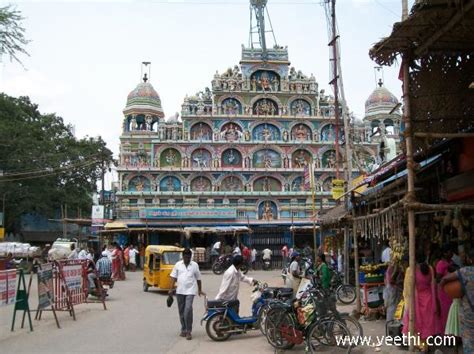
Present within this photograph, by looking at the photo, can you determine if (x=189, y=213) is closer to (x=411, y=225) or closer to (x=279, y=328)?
(x=279, y=328)

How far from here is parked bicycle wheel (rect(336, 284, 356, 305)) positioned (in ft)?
44.2

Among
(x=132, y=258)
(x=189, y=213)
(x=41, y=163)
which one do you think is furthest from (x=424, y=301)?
(x=41, y=163)

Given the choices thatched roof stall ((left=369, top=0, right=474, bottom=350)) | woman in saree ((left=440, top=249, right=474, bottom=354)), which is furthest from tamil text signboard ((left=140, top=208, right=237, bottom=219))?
woman in saree ((left=440, top=249, right=474, bottom=354))

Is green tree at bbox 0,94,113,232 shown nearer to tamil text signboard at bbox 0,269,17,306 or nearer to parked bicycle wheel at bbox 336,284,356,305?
parked bicycle wheel at bbox 336,284,356,305

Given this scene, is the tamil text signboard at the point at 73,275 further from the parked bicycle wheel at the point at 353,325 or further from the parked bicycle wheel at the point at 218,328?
the parked bicycle wheel at the point at 353,325

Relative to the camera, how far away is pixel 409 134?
6.84m

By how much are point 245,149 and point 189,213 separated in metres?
7.02

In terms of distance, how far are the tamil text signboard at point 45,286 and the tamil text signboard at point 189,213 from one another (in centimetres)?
2287

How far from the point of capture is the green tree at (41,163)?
36281 millimetres

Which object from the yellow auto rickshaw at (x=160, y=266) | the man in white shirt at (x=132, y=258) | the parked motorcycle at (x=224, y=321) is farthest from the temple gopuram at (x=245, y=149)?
the parked motorcycle at (x=224, y=321)

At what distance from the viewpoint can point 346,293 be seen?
13.6 m

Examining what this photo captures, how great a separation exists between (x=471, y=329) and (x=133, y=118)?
1437 inches

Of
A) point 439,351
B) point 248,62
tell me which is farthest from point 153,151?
point 439,351

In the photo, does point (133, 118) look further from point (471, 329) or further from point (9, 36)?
point (471, 329)
